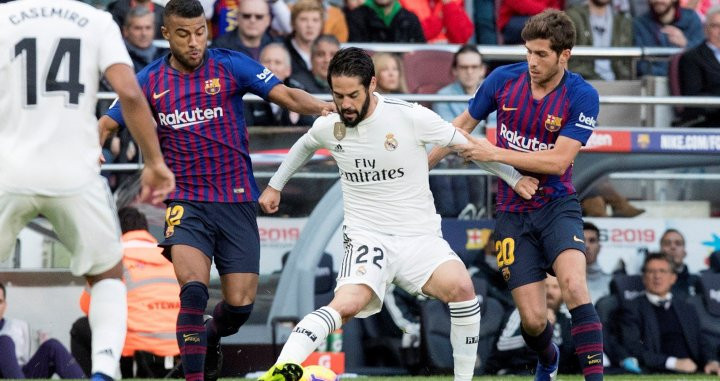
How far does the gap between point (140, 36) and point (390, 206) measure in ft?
15.9

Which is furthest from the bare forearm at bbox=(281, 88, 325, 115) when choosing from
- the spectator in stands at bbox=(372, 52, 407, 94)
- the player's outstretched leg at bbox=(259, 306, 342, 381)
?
the spectator in stands at bbox=(372, 52, 407, 94)

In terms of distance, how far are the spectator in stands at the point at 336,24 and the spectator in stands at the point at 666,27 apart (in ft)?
10.1

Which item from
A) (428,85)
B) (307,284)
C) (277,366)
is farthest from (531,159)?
(428,85)

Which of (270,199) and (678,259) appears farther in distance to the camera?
(678,259)

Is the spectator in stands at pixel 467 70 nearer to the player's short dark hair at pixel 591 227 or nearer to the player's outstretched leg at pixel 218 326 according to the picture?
the player's short dark hair at pixel 591 227

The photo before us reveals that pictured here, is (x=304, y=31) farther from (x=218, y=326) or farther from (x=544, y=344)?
(x=544, y=344)

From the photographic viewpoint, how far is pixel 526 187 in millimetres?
8016

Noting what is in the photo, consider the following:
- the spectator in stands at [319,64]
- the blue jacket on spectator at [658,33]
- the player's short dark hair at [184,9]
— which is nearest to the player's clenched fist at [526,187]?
the player's short dark hair at [184,9]

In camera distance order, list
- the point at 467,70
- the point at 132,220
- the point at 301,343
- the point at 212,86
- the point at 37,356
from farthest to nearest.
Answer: the point at 467,70
the point at 132,220
the point at 37,356
the point at 212,86
the point at 301,343

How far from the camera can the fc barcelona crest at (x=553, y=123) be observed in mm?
8085

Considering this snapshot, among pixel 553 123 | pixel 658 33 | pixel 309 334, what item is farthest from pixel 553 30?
pixel 658 33

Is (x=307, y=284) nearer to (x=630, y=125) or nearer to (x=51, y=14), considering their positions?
(x=630, y=125)

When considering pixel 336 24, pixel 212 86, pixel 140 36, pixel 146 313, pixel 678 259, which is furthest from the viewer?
pixel 336 24

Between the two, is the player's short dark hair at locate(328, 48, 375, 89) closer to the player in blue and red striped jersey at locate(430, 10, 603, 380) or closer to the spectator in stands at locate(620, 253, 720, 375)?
the player in blue and red striped jersey at locate(430, 10, 603, 380)
